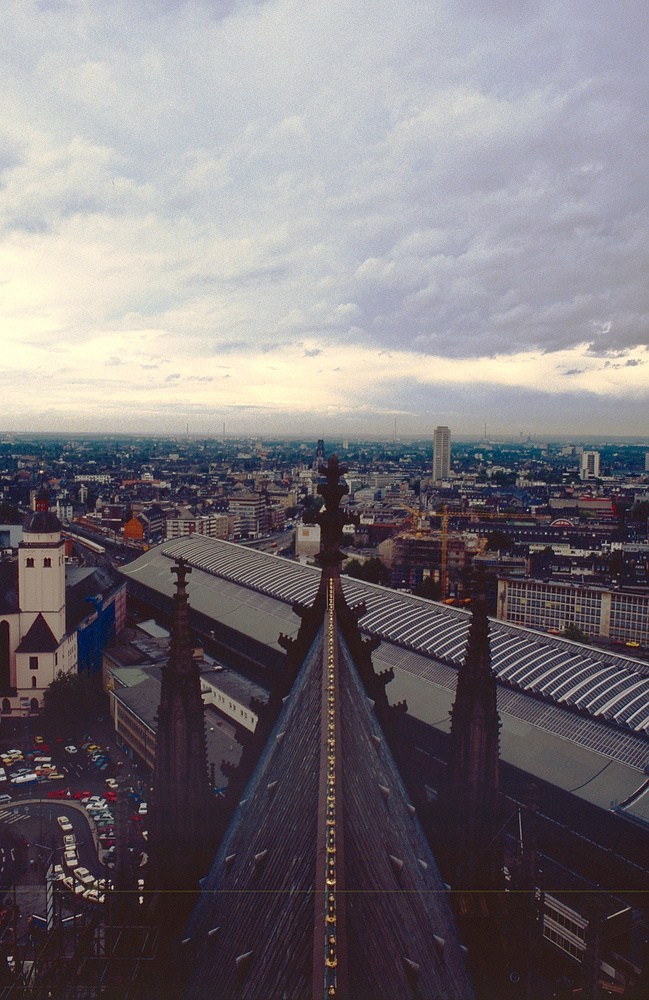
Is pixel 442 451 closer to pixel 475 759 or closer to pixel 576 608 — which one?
pixel 576 608

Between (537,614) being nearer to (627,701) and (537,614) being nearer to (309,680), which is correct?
(627,701)

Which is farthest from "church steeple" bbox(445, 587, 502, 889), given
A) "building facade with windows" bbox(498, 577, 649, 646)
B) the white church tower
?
"building facade with windows" bbox(498, 577, 649, 646)

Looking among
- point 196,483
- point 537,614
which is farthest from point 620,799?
point 196,483

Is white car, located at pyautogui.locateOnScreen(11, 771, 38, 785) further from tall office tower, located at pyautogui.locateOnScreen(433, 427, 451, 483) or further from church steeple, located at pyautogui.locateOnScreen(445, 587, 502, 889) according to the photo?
tall office tower, located at pyautogui.locateOnScreen(433, 427, 451, 483)

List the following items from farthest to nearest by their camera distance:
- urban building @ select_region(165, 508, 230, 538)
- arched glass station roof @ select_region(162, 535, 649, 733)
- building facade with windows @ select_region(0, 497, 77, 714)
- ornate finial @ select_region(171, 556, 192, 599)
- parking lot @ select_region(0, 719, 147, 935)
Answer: urban building @ select_region(165, 508, 230, 538) < building facade with windows @ select_region(0, 497, 77, 714) < arched glass station roof @ select_region(162, 535, 649, 733) < parking lot @ select_region(0, 719, 147, 935) < ornate finial @ select_region(171, 556, 192, 599)

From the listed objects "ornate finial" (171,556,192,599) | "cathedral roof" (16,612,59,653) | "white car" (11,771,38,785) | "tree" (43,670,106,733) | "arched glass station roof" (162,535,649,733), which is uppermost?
"ornate finial" (171,556,192,599)
